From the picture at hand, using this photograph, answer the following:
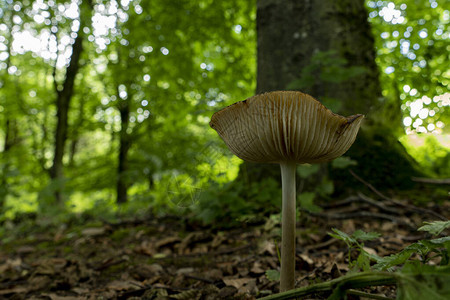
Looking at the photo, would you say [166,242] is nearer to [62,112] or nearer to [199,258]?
[199,258]

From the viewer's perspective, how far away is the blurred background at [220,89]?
10.0 ft

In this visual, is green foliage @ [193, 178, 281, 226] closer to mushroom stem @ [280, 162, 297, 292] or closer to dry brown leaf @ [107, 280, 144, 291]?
dry brown leaf @ [107, 280, 144, 291]

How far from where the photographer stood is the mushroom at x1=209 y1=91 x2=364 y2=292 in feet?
3.28

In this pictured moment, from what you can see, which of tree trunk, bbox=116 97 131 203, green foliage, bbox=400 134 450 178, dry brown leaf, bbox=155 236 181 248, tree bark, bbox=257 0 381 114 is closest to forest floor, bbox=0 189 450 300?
dry brown leaf, bbox=155 236 181 248

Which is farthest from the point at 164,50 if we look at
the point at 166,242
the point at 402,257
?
the point at 402,257

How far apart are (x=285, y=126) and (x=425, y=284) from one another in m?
0.59

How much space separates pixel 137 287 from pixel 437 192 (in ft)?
10.7


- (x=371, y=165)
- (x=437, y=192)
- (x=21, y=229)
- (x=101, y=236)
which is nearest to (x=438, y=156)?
(x=437, y=192)

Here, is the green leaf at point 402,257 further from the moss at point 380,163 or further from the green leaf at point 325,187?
the moss at point 380,163

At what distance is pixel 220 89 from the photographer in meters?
5.89

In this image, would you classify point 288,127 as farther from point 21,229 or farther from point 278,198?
point 21,229

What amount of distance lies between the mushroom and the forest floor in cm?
42

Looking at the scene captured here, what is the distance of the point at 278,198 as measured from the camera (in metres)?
2.77

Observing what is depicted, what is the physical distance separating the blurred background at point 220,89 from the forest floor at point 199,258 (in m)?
0.27
